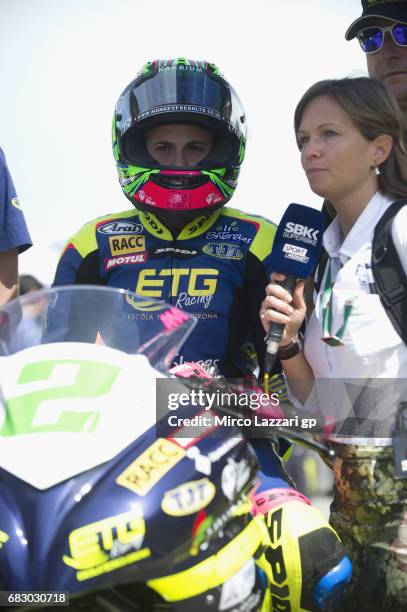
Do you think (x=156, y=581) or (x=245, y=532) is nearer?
(x=156, y=581)

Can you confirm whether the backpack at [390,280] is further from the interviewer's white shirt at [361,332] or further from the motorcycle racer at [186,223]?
the motorcycle racer at [186,223]

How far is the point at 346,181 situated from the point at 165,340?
1047mm

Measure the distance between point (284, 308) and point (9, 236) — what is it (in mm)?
1968

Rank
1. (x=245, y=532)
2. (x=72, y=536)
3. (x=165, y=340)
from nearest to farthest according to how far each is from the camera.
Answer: (x=72, y=536)
(x=245, y=532)
(x=165, y=340)

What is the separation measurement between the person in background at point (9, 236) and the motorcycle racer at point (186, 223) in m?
0.74

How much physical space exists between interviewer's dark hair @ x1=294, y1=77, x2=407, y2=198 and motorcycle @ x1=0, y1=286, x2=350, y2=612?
3.55 feet

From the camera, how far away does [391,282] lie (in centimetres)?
256

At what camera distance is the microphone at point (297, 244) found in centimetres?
276

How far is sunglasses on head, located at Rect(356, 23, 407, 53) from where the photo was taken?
3.58 meters

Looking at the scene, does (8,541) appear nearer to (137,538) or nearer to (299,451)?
(137,538)

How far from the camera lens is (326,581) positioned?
2369mm

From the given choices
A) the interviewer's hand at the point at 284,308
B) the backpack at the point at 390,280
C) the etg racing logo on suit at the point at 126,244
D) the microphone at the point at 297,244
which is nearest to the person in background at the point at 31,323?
the interviewer's hand at the point at 284,308

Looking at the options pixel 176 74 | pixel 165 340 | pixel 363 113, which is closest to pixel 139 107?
pixel 176 74

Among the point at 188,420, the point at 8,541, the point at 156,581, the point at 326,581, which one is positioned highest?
the point at 188,420
